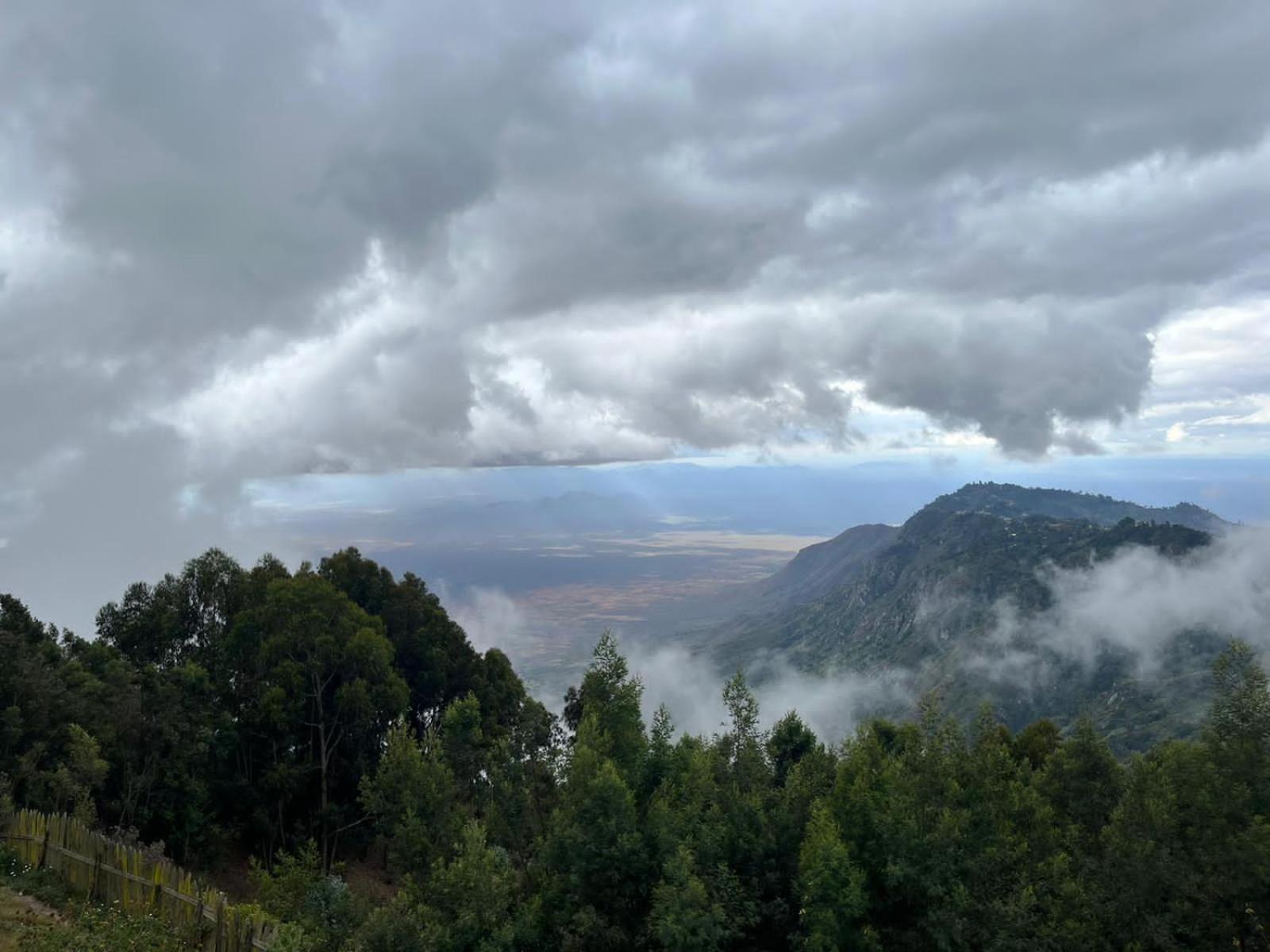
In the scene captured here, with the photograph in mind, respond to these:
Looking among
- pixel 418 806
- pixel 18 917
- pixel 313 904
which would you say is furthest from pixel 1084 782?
pixel 18 917

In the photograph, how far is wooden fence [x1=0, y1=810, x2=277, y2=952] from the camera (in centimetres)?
1888

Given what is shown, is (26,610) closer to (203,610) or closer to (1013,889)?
(203,610)

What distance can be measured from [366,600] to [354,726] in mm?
11672

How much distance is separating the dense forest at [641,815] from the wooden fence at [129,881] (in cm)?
138

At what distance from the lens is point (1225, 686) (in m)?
24.8

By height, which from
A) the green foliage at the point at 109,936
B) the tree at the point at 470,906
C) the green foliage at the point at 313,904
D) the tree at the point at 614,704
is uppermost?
the tree at the point at 614,704

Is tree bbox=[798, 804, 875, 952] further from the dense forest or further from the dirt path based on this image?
the dirt path

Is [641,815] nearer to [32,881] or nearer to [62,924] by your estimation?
[62,924]

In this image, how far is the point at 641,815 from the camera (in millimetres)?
26406

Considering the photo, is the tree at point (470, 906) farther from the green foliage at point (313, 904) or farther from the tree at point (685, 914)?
the tree at point (685, 914)

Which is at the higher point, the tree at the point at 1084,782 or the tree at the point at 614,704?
the tree at the point at 614,704

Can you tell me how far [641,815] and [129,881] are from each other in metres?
14.9

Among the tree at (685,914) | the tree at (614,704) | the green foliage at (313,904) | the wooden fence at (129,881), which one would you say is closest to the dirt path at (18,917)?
the wooden fence at (129,881)

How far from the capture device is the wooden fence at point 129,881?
18875 mm
